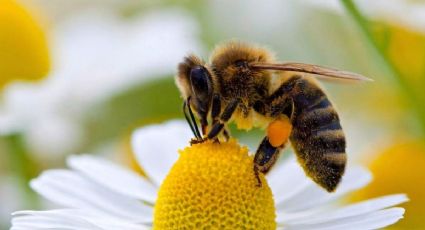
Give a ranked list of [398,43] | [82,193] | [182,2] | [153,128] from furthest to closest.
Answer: [182,2], [398,43], [153,128], [82,193]

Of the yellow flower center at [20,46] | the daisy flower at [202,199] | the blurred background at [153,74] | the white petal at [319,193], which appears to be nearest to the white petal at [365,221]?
the daisy flower at [202,199]

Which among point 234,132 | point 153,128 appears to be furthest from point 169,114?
point 153,128

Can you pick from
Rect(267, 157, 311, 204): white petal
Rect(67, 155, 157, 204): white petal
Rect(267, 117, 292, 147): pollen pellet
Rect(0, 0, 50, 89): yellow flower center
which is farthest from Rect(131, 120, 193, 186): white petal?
Rect(0, 0, 50, 89): yellow flower center

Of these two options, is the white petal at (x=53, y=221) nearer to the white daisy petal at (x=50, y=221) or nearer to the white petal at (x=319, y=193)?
the white daisy petal at (x=50, y=221)

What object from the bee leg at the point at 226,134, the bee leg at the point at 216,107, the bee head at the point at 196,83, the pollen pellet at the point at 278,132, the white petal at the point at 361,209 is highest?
the bee head at the point at 196,83

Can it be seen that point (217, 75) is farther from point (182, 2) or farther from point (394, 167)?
point (182, 2)

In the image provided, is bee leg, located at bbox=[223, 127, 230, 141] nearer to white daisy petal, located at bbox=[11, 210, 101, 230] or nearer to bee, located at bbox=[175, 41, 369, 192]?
bee, located at bbox=[175, 41, 369, 192]

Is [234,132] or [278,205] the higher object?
[234,132]
